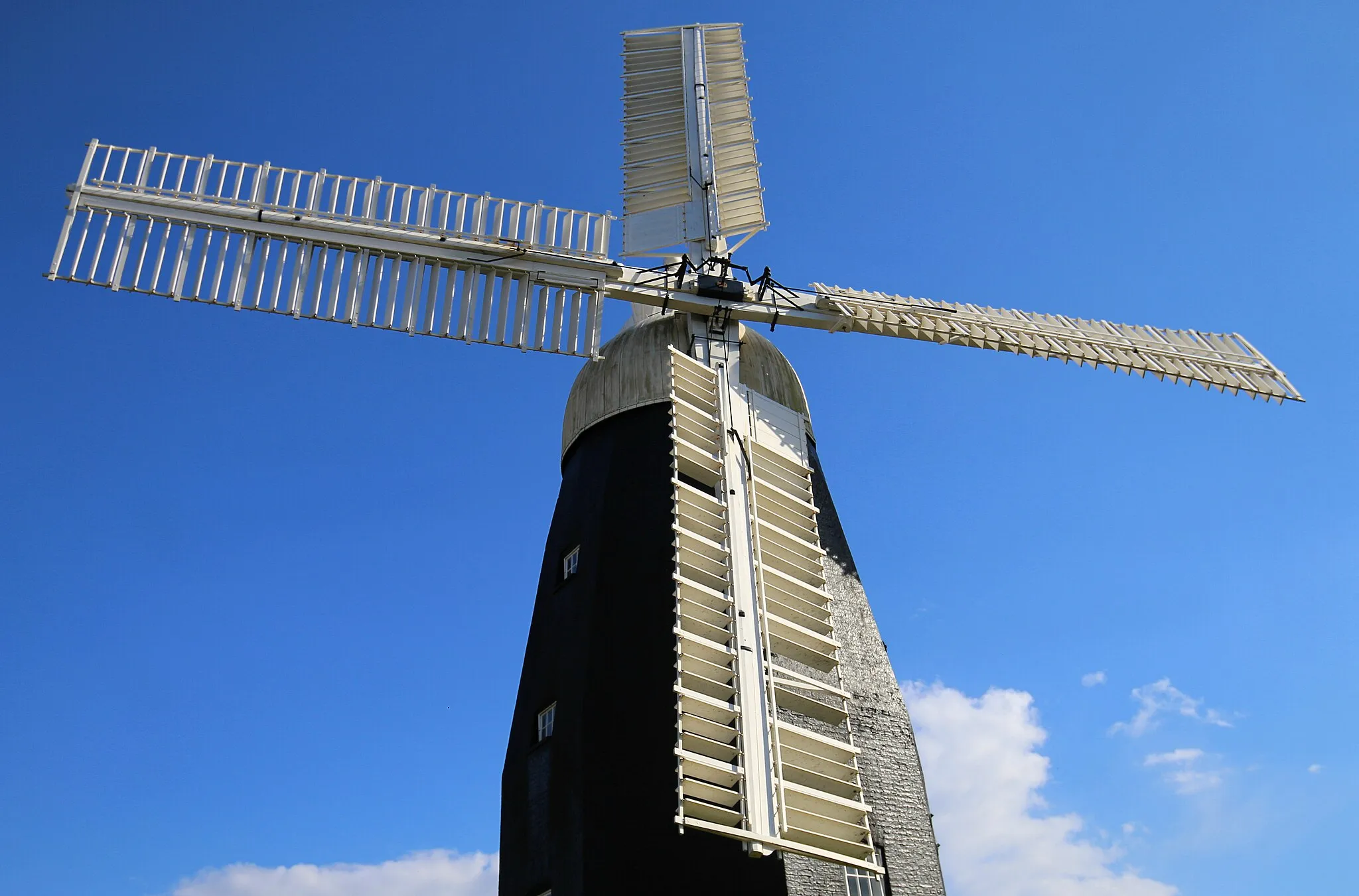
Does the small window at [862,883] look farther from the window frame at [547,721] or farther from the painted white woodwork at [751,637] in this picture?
the window frame at [547,721]

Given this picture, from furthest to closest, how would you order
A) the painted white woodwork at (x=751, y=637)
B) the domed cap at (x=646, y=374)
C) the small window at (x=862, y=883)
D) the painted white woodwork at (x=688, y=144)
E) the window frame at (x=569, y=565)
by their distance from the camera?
the painted white woodwork at (x=688, y=144) → the domed cap at (x=646, y=374) → the window frame at (x=569, y=565) → the small window at (x=862, y=883) → the painted white woodwork at (x=751, y=637)

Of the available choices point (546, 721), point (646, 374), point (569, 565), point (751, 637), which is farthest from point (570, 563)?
point (751, 637)

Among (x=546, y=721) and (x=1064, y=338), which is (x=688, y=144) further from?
(x=546, y=721)

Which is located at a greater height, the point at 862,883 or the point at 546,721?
the point at 546,721

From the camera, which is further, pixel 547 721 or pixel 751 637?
pixel 547 721

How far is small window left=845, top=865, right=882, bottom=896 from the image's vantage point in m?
10.5

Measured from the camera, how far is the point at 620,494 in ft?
41.2

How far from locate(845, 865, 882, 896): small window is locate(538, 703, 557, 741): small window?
3345mm

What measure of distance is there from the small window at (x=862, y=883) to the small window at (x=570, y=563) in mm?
4297

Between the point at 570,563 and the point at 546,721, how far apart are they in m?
1.84

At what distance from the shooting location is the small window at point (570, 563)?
12.7 metres

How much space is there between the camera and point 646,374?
13438mm

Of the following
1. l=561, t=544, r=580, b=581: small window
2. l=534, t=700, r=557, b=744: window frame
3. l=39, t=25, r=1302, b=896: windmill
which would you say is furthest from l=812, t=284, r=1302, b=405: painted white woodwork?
l=534, t=700, r=557, b=744: window frame

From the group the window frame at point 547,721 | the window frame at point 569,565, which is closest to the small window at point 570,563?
the window frame at point 569,565
